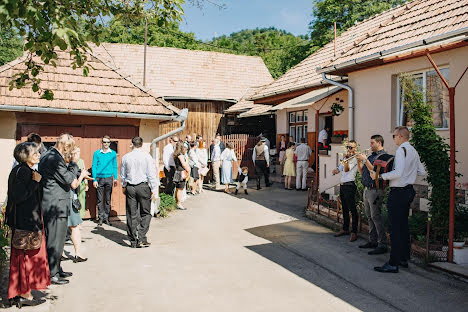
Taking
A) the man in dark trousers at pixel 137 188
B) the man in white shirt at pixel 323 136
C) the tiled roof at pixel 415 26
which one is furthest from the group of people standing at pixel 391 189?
the man in white shirt at pixel 323 136

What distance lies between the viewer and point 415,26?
9.56 meters

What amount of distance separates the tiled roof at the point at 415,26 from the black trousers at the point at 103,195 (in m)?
6.31

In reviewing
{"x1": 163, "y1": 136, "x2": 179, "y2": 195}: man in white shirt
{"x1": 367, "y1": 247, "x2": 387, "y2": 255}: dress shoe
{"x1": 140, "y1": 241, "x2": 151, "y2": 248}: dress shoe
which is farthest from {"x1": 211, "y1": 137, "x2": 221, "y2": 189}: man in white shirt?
{"x1": 367, "y1": 247, "x2": 387, "y2": 255}: dress shoe

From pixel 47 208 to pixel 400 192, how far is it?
489 cm

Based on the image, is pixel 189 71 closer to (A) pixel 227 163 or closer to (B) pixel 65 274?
(A) pixel 227 163

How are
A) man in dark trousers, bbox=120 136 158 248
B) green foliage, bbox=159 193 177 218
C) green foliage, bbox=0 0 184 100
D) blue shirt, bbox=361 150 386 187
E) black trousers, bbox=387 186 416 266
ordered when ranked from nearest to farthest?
1. green foliage, bbox=0 0 184 100
2. black trousers, bbox=387 186 416 266
3. blue shirt, bbox=361 150 386 187
4. man in dark trousers, bbox=120 136 158 248
5. green foliage, bbox=159 193 177 218

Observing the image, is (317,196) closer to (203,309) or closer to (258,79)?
(203,309)

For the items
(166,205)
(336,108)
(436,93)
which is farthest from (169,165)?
(436,93)

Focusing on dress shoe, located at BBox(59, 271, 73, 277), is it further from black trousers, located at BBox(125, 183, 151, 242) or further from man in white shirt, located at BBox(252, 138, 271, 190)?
man in white shirt, located at BBox(252, 138, 271, 190)

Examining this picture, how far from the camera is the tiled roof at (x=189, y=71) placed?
23.1 meters

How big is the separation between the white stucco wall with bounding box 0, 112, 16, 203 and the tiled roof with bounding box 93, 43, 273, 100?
13.3 m

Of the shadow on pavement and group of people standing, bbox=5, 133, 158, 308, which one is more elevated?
group of people standing, bbox=5, 133, 158, 308

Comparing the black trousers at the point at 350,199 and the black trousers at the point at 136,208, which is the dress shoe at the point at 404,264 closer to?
the black trousers at the point at 350,199

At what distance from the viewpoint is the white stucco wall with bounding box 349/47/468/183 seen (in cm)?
775
